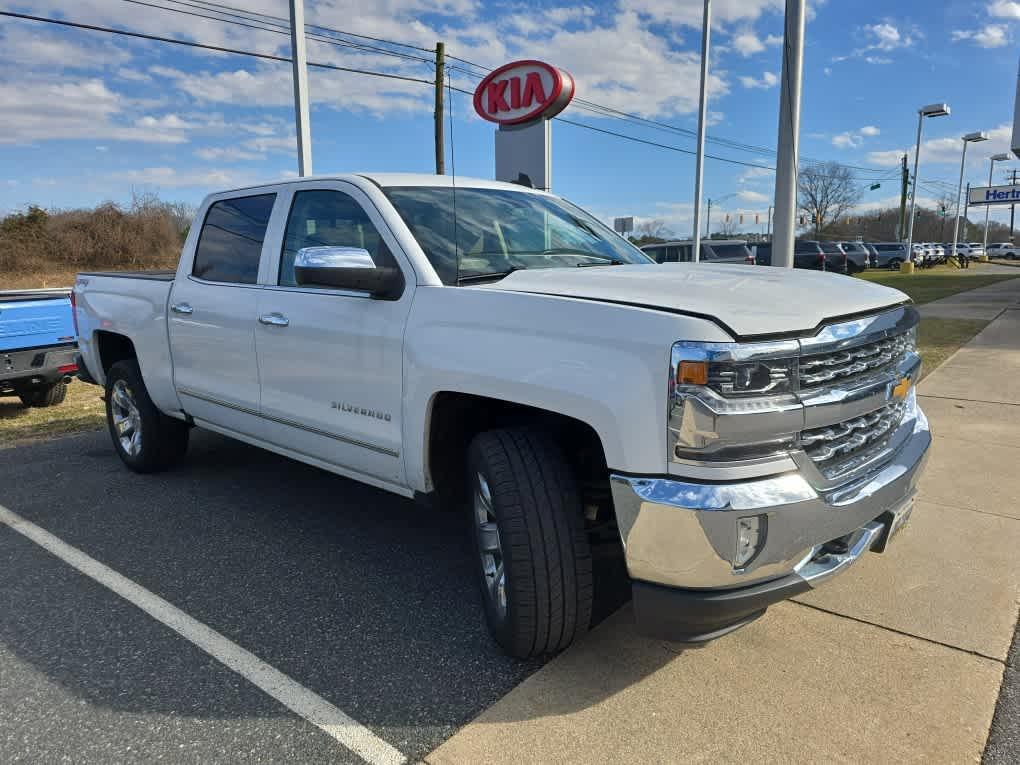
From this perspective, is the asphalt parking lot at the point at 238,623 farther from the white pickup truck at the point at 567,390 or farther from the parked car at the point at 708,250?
the parked car at the point at 708,250

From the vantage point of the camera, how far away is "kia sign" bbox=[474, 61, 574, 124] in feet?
29.3

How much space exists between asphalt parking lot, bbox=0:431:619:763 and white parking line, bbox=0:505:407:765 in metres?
0.03

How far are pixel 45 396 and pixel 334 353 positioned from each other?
666 cm

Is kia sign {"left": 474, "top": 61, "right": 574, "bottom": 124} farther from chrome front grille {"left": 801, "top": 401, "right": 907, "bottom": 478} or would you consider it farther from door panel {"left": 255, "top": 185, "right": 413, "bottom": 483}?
chrome front grille {"left": 801, "top": 401, "right": 907, "bottom": 478}

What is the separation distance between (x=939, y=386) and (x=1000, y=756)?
6394 mm

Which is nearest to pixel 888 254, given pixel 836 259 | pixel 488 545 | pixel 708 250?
pixel 836 259

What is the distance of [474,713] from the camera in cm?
262

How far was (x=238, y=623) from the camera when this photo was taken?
10.6ft

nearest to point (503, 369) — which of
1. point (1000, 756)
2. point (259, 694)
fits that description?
point (259, 694)

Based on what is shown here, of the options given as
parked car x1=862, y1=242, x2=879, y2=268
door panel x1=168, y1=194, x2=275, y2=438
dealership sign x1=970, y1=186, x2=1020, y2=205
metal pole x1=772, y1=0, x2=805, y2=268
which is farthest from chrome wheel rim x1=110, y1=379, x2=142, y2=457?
dealership sign x1=970, y1=186, x2=1020, y2=205

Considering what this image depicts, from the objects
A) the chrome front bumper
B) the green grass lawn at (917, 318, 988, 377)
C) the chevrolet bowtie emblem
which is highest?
the chevrolet bowtie emblem

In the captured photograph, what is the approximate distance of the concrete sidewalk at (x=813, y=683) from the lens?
242 cm

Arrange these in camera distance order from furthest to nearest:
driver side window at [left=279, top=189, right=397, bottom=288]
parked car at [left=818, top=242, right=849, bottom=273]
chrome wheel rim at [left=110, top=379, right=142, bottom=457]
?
1. parked car at [left=818, top=242, right=849, bottom=273]
2. chrome wheel rim at [left=110, top=379, right=142, bottom=457]
3. driver side window at [left=279, top=189, right=397, bottom=288]

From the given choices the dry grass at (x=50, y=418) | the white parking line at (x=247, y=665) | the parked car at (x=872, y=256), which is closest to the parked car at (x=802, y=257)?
the parked car at (x=872, y=256)
